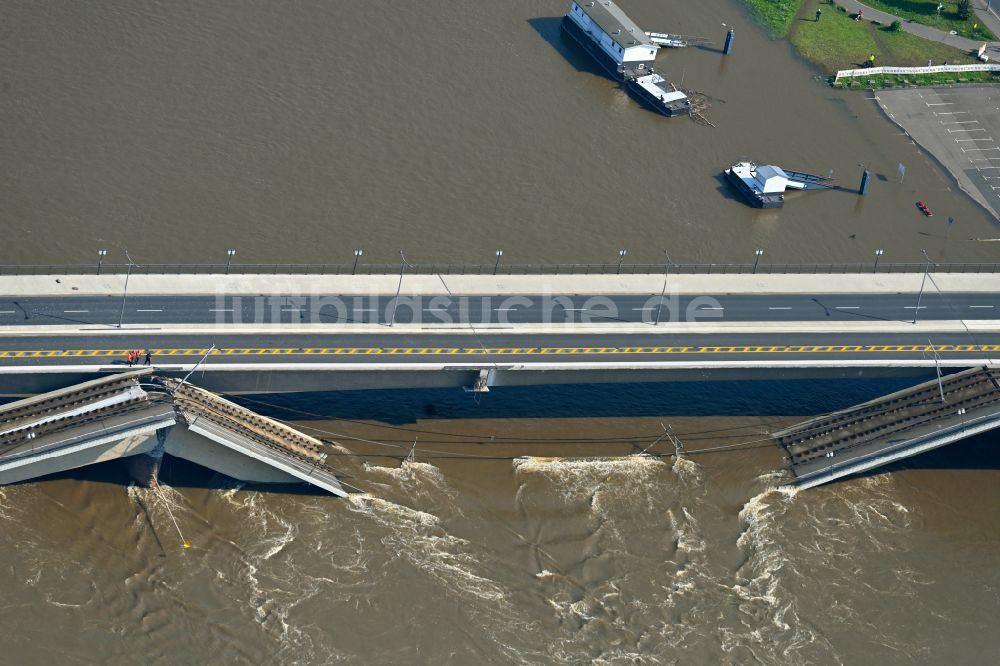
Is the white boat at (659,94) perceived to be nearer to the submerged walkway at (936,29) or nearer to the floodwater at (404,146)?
the floodwater at (404,146)

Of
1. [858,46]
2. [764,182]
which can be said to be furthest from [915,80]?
[764,182]

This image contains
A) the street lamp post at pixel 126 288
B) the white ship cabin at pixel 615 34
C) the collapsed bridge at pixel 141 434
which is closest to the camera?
the collapsed bridge at pixel 141 434

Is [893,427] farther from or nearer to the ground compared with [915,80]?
nearer to the ground

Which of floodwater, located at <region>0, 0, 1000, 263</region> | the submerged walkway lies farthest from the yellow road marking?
the submerged walkway

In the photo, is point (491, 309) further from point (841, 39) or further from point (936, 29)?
point (936, 29)

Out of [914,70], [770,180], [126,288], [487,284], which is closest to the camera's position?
[126,288]

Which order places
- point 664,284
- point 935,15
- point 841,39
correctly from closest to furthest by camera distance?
point 664,284 → point 841,39 → point 935,15

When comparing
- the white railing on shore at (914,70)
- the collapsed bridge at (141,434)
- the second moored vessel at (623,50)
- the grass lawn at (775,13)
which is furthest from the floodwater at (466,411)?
the white railing on shore at (914,70)

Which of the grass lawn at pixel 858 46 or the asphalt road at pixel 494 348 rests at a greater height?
the grass lawn at pixel 858 46

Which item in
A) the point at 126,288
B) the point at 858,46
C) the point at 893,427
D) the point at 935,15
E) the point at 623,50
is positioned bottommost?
the point at 893,427
